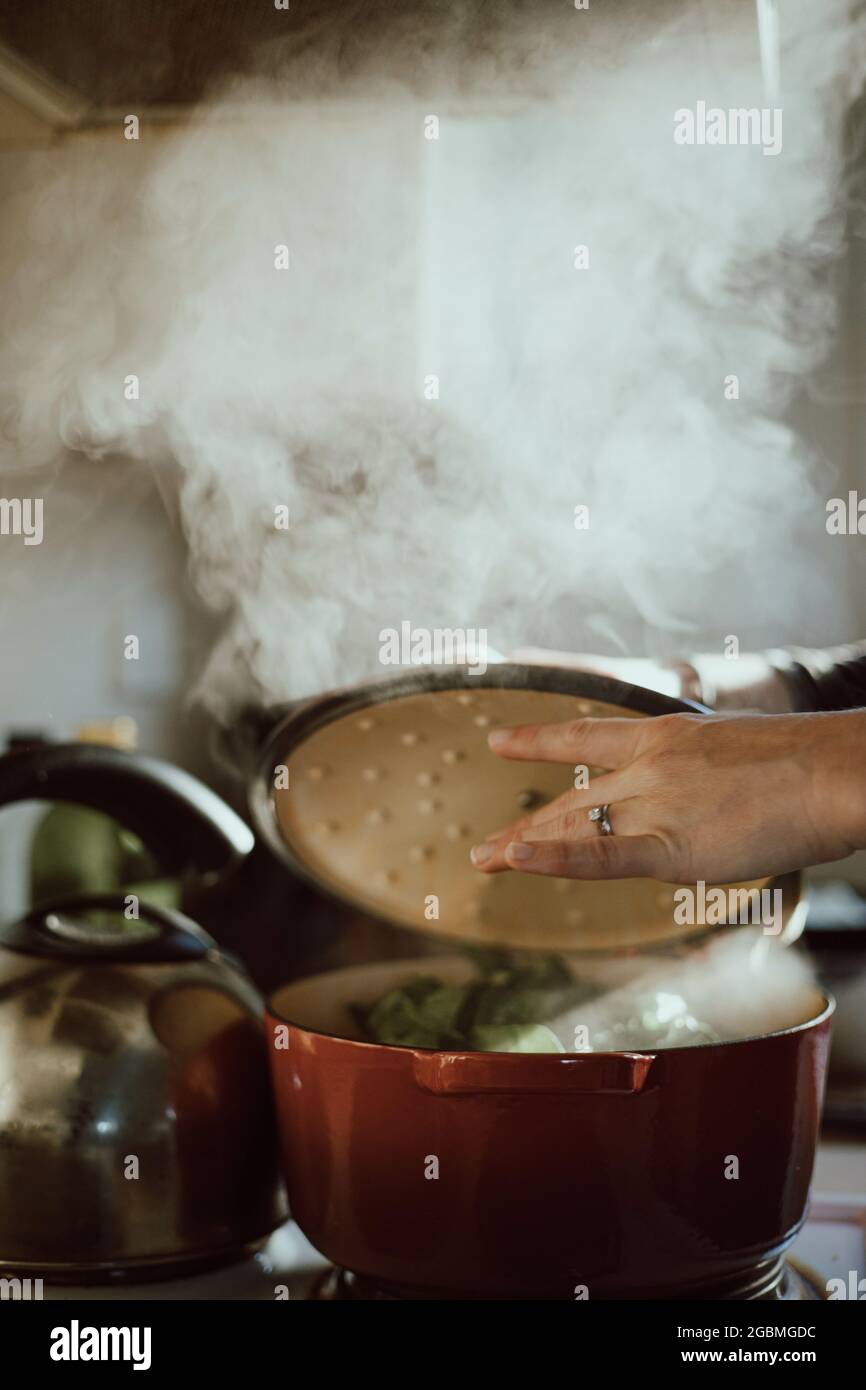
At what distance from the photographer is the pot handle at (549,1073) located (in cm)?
39

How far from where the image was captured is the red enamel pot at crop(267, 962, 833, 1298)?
1.32 feet

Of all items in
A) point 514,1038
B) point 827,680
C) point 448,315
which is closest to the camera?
point 514,1038

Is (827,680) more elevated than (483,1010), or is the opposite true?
(827,680)

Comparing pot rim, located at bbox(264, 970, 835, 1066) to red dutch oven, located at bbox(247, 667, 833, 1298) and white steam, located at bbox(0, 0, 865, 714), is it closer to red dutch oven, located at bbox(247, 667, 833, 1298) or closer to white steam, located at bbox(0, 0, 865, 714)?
red dutch oven, located at bbox(247, 667, 833, 1298)

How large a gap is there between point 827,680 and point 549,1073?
1.10 ft

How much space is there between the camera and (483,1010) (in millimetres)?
510

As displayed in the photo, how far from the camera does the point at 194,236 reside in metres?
0.74

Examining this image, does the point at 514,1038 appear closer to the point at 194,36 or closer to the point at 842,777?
the point at 842,777

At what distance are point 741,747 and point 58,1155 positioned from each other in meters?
0.32

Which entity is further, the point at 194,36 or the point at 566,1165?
the point at 194,36

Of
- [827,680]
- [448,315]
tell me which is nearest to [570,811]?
[827,680]

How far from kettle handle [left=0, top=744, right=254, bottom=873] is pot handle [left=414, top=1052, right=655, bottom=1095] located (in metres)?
0.19

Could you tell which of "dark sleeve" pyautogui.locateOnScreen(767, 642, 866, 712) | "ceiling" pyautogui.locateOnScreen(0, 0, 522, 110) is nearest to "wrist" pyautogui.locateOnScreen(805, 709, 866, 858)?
"dark sleeve" pyautogui.locateOnScreen(767, 642, 866, 712)
